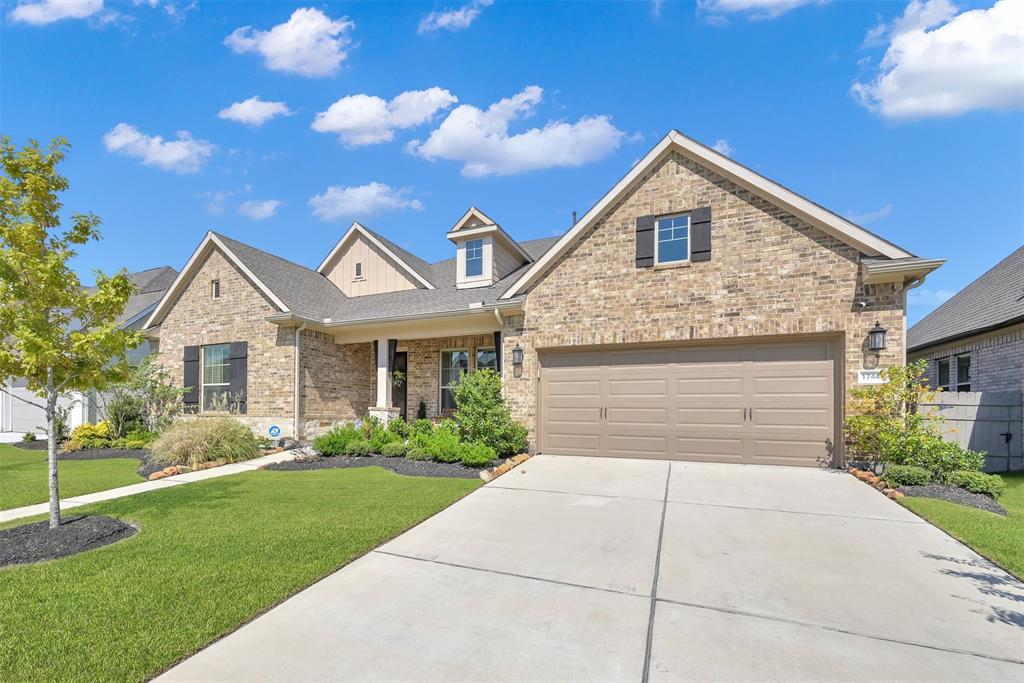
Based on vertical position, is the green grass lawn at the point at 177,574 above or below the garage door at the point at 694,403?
below

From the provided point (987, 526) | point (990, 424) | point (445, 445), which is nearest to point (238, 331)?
point (445, 445)

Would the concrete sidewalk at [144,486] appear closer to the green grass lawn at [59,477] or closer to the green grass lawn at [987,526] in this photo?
the green grass lawn at [59,477]

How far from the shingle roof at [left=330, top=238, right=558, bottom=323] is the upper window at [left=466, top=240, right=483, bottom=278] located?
0.62 meters

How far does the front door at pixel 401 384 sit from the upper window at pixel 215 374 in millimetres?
→ 4852

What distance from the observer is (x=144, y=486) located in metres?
7.88

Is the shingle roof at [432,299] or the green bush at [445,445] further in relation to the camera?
the shingle roof at [432,299]

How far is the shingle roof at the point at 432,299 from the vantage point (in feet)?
39.4

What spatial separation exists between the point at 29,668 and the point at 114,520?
3769mm

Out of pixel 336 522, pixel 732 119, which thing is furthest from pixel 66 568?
pixel 732 119

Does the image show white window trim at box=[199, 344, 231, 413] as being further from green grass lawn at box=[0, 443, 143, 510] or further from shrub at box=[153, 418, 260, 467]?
shrub at box=[153, 418, 260, 467]

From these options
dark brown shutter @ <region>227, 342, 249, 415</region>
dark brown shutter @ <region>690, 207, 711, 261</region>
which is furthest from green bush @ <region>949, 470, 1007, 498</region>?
dark brown shutter @ <region>227, 342, 249, 415</region>

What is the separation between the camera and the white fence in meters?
8.99

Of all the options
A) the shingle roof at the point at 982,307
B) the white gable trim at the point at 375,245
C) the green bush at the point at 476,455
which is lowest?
the green bush at the point at 476,455

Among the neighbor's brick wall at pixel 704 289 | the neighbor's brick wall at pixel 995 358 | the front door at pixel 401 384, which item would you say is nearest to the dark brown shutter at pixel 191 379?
the front door at pixel 401 384
